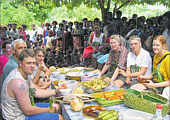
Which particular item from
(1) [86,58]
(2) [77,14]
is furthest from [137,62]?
(2) [77,14]

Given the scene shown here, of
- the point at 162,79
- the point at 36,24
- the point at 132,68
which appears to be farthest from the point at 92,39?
the point at 36,24

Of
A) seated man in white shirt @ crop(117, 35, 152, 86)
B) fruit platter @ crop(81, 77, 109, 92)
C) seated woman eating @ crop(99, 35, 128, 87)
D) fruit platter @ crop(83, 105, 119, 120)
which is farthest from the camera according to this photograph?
seated woman eating @ crop(99, 35, 128, 87)

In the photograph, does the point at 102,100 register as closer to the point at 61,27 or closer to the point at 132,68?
the point at 132,68

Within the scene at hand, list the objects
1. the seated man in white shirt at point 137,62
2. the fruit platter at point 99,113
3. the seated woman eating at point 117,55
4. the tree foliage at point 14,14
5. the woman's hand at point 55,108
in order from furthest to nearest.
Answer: the tree foliage at point 14,14
the seated woman eating at point 117,55
the seated man in white shirt at point 137,62
the woman's hand at point 55,108
the fruit platter at point 99,113

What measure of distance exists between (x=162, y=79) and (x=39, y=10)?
7284 millimetres

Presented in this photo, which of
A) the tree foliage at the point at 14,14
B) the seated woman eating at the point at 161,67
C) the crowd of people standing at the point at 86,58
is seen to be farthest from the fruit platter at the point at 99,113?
the tree foliage at the point at 14,14

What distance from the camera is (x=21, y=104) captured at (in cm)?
185

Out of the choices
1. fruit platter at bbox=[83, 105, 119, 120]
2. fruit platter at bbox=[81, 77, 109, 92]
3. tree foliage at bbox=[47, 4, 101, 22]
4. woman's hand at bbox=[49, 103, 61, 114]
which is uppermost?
tree foliage at bbox=[47, 4, 101, 22]

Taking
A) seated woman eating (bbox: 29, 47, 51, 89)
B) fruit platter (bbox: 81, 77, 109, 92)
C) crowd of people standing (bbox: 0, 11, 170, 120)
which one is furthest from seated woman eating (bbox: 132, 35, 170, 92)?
seated woman eating (bbox: 29, 47, 51, 89)

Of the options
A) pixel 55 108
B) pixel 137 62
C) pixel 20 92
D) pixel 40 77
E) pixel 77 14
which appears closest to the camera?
pixel 20 92

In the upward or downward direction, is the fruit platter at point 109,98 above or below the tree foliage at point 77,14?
below

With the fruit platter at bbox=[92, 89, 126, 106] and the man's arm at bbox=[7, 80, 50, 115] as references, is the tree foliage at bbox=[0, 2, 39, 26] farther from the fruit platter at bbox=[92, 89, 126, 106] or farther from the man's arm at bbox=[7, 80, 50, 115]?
the fruit platter at bbox=[92, 89, 126, 106]

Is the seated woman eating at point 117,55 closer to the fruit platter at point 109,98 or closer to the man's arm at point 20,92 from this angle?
the fruit platter at point 109,98

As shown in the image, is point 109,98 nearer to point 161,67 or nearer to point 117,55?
point 161,67
